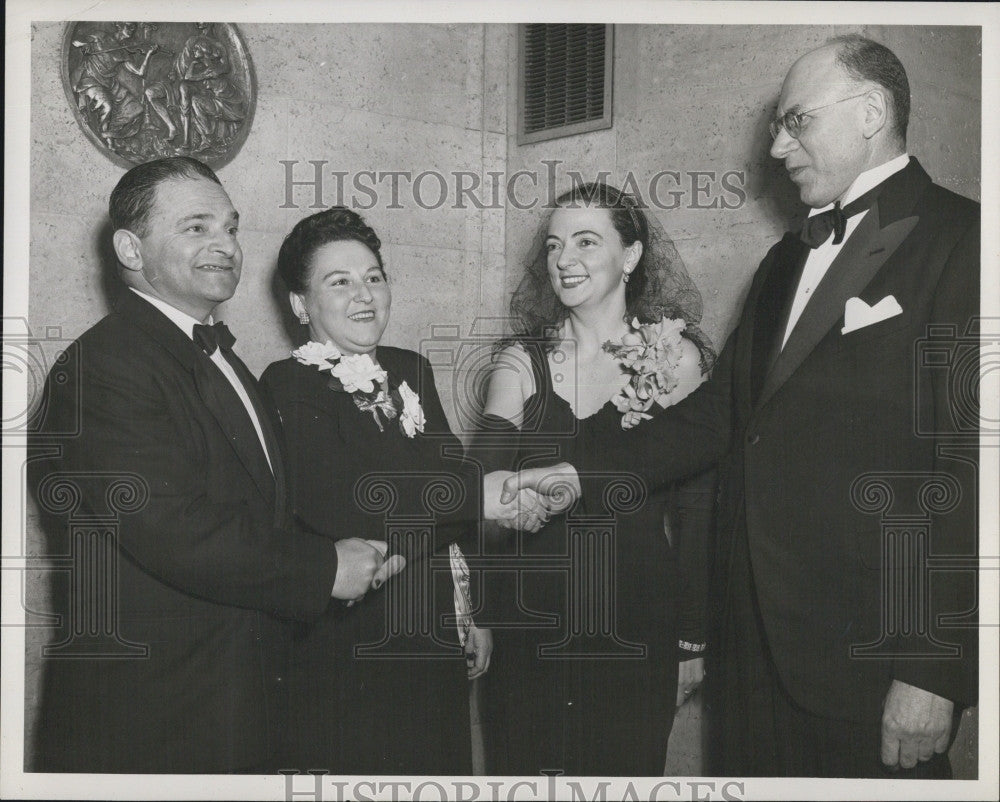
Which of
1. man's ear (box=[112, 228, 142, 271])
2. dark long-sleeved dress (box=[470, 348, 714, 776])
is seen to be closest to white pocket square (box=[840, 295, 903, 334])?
dark long-sleeved dress (box=[470, 348, 714, 776])

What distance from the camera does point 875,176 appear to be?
3.07 meters

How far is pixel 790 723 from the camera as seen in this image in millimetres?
3121

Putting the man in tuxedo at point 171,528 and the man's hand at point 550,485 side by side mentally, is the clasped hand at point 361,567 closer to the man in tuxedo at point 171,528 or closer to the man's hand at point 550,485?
the man in tuxedo at point 171,528

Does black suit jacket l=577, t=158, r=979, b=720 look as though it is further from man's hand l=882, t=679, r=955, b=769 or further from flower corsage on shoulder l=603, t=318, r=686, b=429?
flower corsage on shoulder l=603, t=318, r=686, b=429

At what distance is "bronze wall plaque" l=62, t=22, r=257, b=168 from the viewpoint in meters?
3.22

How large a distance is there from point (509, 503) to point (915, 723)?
50.3 inches

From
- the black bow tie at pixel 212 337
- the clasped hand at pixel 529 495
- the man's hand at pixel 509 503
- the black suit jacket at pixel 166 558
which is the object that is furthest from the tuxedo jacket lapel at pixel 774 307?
the black bow tie at pixel 212 337

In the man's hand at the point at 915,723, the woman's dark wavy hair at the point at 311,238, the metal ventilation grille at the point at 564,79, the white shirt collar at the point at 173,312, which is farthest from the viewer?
the metal ventilation grille at the point at 564,79

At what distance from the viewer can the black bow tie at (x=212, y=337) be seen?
123 inches

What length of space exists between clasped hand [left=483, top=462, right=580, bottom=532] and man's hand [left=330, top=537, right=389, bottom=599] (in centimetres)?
34

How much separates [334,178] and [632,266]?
3.04 feet

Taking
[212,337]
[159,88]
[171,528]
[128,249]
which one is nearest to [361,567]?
[171,528]

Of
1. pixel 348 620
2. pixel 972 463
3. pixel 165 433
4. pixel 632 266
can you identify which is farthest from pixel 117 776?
pixel 972 463

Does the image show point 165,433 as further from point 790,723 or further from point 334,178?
point 790,723
